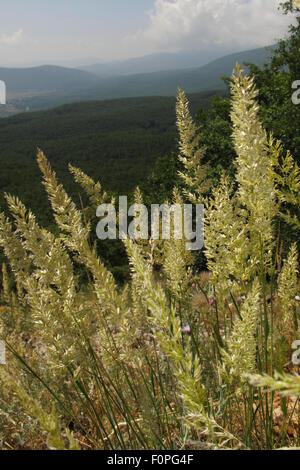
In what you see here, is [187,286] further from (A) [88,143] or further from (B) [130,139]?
(A) [88,143]

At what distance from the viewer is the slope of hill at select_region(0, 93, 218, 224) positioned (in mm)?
35062

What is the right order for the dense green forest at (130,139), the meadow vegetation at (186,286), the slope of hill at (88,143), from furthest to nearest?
the slope of hill at (88,143), the dense green forest at (130,139), the meadow vegetation at (186,286)

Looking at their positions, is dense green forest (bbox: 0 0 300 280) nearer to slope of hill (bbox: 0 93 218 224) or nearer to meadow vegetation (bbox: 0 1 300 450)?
slope of hill (bbox: 0 93 218 224)

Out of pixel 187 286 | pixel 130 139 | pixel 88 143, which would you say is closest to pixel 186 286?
pixel 187 286

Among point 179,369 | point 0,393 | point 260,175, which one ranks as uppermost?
point 260,175

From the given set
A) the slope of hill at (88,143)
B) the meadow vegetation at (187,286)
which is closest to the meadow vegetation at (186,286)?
the meadow vegetation at (187,286)

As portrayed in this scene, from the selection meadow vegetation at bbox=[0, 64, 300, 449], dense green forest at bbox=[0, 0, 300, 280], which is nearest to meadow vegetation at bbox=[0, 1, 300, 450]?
meadow vegetation at bbox=[0, 64, 300, 449]

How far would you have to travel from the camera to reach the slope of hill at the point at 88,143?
115ft

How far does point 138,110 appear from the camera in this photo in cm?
10125

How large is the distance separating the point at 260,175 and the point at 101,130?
3464 inches

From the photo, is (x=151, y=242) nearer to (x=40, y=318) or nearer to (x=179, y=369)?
(x=40, y=318)

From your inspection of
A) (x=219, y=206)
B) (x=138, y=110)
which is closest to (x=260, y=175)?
(x=219, y=206)

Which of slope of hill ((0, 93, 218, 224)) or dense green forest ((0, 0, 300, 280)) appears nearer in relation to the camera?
dense green forest ((0, 0, 300, 280))

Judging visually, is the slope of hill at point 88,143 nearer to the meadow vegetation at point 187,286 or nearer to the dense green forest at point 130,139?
the dense green forest at point 130,139
